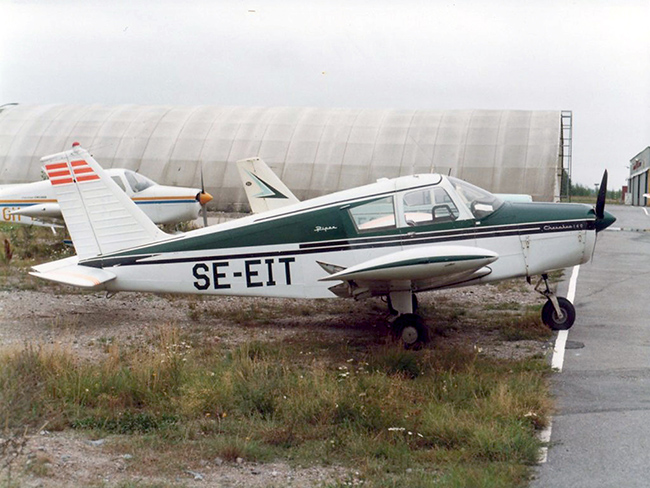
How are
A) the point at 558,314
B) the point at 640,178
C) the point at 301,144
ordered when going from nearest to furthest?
the point at 558,314 < the point at 301,144 < the point at 640,178

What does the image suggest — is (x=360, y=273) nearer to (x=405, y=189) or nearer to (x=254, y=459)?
(x=405, y=189)

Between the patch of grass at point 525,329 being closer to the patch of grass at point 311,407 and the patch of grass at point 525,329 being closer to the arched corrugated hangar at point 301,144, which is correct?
the patch of grass at point 311,407

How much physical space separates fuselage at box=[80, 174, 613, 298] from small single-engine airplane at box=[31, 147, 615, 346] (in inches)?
0.5

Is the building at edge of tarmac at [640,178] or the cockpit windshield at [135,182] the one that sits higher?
the cockpit windshield at [135,182]

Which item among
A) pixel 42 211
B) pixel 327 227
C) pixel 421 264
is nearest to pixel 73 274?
pixel 327 227

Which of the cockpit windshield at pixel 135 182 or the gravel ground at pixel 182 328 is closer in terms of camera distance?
the gravel ground at pixel 182 328

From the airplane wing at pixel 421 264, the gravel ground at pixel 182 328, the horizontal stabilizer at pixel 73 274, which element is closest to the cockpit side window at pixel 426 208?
the airplane wing at pixel 421 264

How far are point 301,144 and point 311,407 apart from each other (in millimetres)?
28554

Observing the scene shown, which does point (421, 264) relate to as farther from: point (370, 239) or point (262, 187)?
point (262, 187)

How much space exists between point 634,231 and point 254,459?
24.0m

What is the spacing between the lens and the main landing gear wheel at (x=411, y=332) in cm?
1047

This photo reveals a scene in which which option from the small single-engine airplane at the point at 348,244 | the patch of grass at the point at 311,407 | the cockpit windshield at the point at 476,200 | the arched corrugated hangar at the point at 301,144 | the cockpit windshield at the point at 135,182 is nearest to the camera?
the patch of grass at the point at 311,407

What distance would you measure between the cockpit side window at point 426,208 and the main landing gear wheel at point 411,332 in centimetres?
128

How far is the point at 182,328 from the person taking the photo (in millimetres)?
11758
